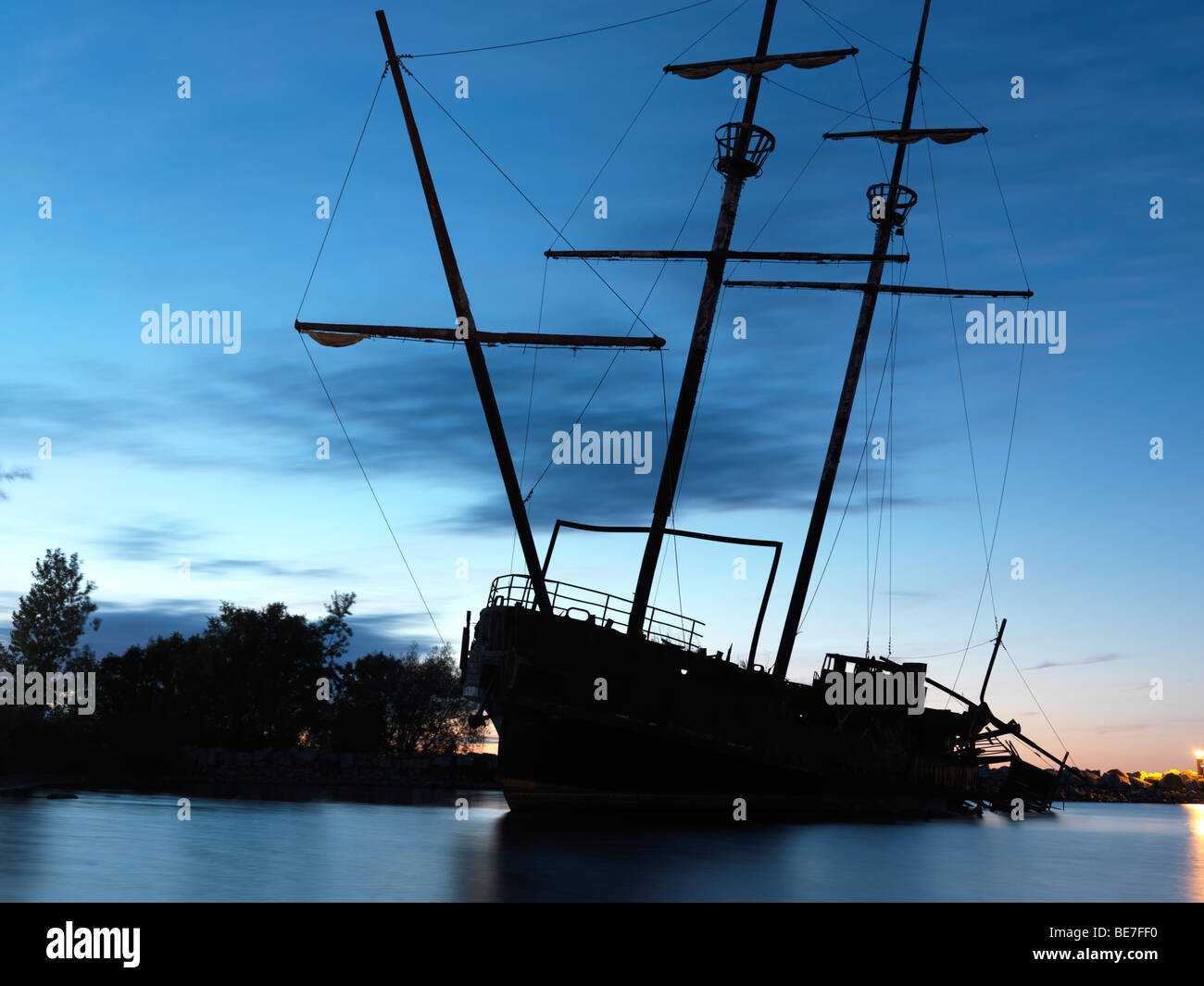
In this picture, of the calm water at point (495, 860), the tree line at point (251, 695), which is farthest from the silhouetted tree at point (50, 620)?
the calm water at point (495, 860)

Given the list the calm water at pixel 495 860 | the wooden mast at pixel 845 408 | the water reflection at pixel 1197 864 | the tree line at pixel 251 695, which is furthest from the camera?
the tree line at pixel 251 695

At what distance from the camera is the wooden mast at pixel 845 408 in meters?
35.3

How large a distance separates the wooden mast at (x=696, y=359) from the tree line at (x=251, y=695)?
27.2 metres

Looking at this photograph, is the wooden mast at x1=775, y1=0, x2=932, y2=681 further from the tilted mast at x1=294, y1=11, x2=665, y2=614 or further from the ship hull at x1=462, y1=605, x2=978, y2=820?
the tilted mast at x1=294, y1=11, x2=665, y2=614

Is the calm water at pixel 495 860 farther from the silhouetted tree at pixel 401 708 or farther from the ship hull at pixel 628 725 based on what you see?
the silhouetted tree at pixel 401 708

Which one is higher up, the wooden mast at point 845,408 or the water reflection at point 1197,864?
the wooden mast at point 845,408

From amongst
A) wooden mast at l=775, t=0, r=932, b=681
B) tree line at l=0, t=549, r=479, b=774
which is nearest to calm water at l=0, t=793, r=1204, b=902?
wooden mast at l=775, t=0, r=932, b=681

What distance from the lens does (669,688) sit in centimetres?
2722

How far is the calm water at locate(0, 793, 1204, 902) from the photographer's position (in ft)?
57.2

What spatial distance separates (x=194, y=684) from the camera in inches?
2128

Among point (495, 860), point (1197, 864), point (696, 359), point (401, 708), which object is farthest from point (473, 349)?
point (401, 708)
